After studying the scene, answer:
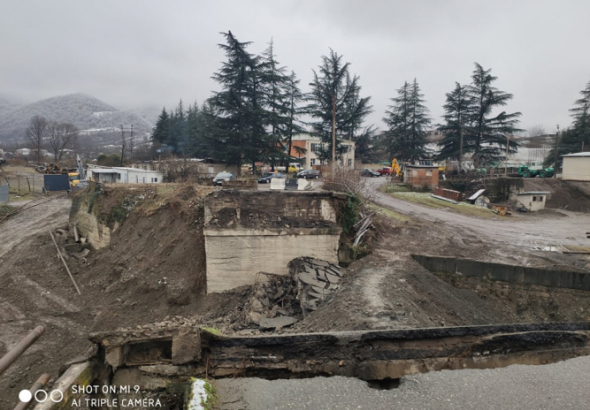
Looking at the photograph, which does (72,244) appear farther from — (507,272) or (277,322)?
(507,272)

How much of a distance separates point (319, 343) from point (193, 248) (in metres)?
9.50

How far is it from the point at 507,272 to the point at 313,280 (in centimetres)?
709

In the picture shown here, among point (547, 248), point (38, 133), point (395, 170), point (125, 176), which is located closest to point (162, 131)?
point (38, 133)

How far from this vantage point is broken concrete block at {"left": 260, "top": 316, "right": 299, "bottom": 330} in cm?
927

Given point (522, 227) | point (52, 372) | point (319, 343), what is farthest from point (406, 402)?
point (522, 227)

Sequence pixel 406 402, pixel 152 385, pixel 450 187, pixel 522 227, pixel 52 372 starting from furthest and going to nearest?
pixel 450 187 < pixel 522 227 < pixel 52 372 < pixel 152 385 < pixel 406 402

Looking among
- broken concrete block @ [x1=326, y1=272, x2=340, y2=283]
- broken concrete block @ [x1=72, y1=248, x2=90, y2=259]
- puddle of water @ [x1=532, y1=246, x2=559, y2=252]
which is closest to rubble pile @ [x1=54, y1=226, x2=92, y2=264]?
broken concrete block @ [x1=72, y1=248, x2=90, y2=259]

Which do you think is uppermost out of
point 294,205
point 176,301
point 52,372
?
point 294,205

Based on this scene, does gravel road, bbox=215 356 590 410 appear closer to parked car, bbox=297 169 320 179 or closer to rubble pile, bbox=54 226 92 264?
rubble pile, bbox=54 226 92 264

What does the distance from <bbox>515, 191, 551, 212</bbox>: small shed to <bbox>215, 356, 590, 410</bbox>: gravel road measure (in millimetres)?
25182

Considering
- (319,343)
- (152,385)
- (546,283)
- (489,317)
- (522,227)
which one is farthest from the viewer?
(522,227)

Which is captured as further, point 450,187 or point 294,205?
point 450,187

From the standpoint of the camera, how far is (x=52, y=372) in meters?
9.32

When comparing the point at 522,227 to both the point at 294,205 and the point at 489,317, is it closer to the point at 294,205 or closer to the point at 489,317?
the point at 489,317
